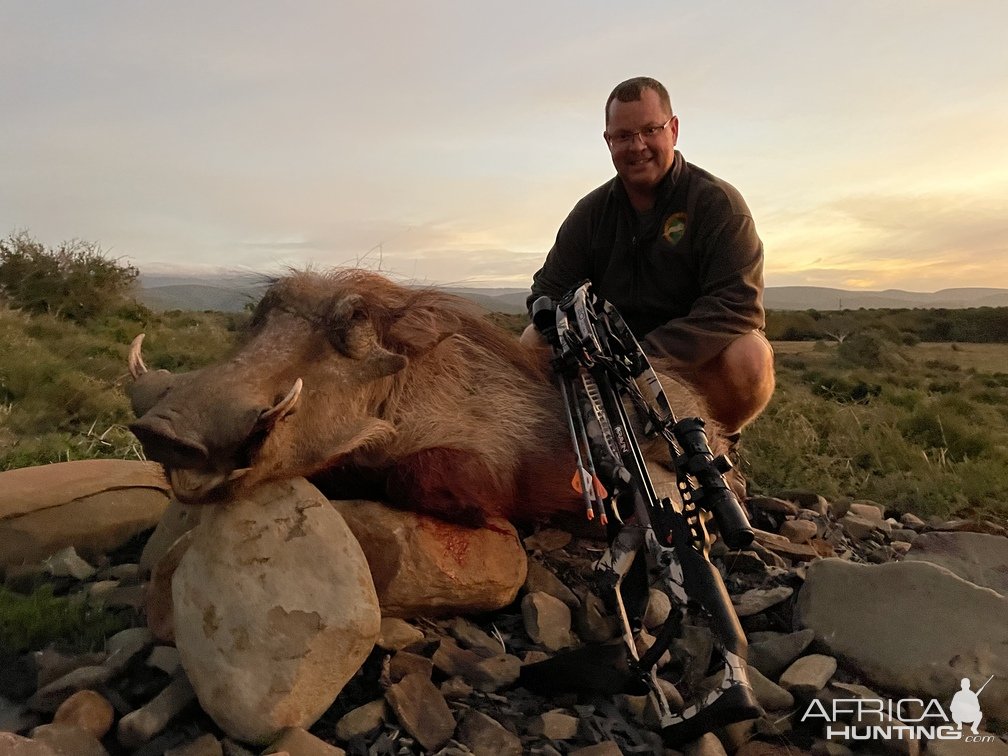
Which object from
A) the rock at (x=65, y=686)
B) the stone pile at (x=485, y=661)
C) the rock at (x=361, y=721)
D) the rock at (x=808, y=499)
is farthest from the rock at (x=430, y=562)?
the rock at (x=808, y=499)

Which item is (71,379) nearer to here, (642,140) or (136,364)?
(136,364)

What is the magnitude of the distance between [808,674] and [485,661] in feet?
3.58

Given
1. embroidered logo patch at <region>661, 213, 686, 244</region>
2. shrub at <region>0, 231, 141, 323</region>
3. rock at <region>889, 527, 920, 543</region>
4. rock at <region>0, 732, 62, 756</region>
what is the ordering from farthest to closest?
shrub at <region>0, 231, 141, 323</region>
embroidered logo patch at <region>661, 213, 686, 244</region>
rock at <region>889, 527, 920, 543</region>
rock at <region>0, 732, 62, 756</region>

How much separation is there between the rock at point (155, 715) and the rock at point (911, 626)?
211cm

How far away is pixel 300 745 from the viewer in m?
2.02

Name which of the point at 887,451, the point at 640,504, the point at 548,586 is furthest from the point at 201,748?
the point at 887,451

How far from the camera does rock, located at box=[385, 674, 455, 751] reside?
217 cm

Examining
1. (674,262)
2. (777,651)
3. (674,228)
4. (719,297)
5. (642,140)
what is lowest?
(777,651)

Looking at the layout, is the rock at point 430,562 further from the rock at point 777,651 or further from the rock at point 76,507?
the rock at point 76,507

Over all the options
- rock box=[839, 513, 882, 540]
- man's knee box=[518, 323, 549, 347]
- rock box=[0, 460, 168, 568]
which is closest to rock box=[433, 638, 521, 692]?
rock box=[0, 460, 168, 568]

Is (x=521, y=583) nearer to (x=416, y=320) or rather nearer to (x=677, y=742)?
(x=677, y=742)

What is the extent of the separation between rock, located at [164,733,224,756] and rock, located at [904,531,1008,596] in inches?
117

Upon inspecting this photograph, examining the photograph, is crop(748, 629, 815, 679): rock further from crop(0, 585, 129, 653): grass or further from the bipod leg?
crop(0, 585, 129, 653): grass

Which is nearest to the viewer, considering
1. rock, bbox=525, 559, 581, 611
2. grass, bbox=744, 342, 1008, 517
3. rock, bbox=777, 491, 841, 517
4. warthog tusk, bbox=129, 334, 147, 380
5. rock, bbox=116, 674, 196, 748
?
rock, bbox=116, 674, 196, 748
